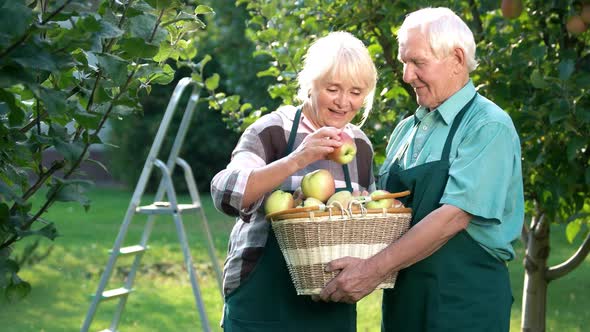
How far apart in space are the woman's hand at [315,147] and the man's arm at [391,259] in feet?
0.92

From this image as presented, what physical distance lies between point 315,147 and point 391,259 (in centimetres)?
36

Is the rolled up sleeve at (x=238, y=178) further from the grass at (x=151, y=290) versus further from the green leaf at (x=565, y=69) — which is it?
the grass at (x=151, y=290)

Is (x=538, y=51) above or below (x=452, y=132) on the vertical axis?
above

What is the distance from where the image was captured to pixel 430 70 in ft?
8.84

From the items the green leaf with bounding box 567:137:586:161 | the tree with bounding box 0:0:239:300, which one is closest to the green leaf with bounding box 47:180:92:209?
the tree with bounding box 0:0:239:300

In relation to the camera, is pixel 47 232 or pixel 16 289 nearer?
pixel 47 232

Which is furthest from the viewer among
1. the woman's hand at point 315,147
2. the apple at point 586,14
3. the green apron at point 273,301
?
the apple at point 586,14

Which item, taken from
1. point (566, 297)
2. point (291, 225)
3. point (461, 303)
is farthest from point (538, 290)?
point (566, 297)

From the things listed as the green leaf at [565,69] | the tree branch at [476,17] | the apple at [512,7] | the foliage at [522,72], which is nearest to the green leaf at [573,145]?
the foliage at [522,72]

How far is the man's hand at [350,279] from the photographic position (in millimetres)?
2549

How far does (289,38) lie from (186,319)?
3843 mm

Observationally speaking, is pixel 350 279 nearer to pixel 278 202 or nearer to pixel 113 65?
pixel 278 202

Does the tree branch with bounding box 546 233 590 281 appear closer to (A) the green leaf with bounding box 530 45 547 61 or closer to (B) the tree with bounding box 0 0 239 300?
(A) the green leaf with bounding box 530 45 547 61

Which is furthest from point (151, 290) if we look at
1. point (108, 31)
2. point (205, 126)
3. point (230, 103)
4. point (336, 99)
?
point (205, 126)
